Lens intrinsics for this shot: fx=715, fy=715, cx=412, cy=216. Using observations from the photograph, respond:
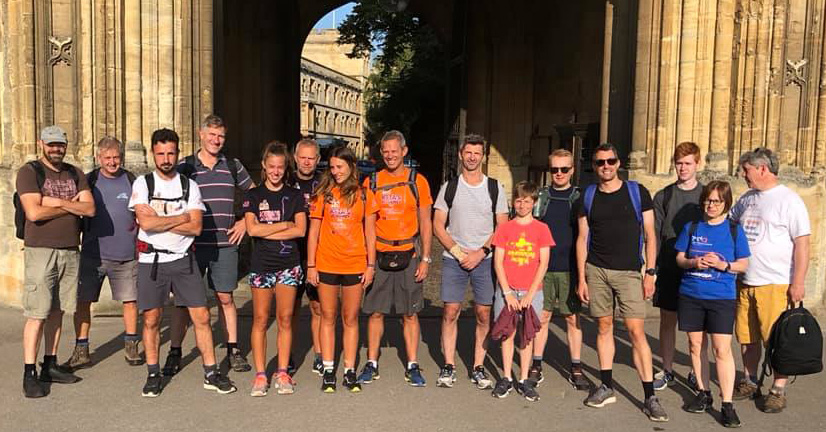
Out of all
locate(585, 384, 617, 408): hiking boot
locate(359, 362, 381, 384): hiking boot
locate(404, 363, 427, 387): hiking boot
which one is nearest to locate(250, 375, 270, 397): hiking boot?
locate(359, 362, 381, 384): hiking boot

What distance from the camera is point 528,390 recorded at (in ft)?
16.0

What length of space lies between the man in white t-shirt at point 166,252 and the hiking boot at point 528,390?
1982 millimetres

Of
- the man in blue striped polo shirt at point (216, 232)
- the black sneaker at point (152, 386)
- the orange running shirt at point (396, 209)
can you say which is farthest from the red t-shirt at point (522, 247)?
the black sneaker at point (152, 386)

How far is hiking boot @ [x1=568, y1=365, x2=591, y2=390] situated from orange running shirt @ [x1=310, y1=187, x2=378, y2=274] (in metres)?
1.72

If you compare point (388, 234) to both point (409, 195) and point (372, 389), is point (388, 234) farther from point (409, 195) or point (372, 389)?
point (372, 389)

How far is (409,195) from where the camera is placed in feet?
16.3

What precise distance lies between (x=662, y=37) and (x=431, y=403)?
5.29 metres

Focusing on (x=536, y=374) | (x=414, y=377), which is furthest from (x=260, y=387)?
(x=536, y=374)

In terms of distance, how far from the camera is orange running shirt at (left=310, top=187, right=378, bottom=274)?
4.86m

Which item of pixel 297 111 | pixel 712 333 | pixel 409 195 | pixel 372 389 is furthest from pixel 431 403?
pixel 297 111

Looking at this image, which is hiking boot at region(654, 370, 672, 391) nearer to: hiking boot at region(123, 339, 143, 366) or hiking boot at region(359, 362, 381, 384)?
hiking boot at region(359, 362, 381, 384)

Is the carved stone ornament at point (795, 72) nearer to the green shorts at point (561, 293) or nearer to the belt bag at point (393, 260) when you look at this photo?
the green shorts at point (561, 293)

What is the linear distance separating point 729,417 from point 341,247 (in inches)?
105

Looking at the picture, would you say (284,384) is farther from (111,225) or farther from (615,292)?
(615,292)
